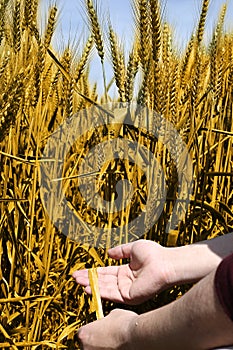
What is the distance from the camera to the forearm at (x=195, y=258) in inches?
51.4

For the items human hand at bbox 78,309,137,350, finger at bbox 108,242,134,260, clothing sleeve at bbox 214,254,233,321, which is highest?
clothing sleeve at bbox 214,254,233,321

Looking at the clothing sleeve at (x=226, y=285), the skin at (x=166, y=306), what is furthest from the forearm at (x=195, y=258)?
the clothing sleeve at (x=226, y=285)

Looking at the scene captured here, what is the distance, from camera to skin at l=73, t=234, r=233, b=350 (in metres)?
1.02

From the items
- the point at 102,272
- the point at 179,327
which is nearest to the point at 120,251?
the point at 102,272

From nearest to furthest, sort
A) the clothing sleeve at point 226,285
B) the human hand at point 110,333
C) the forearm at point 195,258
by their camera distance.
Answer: the clothing sleeve at point 226,285, the human hand at point 110,333, the forearm at point 195,258

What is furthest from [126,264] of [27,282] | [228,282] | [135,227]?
[228,282]

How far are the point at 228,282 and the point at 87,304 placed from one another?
53 centimetres

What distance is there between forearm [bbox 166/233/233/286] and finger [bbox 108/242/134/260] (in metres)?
0.08

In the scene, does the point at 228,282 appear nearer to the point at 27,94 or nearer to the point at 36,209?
the point at 36,209

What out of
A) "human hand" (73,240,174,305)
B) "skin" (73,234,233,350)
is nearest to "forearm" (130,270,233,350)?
"skin" (73,234,233,350)

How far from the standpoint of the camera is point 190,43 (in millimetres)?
1541

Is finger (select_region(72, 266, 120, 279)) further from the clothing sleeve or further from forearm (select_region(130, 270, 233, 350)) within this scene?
the clothing sleeve

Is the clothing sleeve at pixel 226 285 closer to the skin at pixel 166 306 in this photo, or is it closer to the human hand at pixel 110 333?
the skin at pixel 166 306

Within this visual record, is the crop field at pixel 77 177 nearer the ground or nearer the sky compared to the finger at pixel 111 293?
nearer the sky
